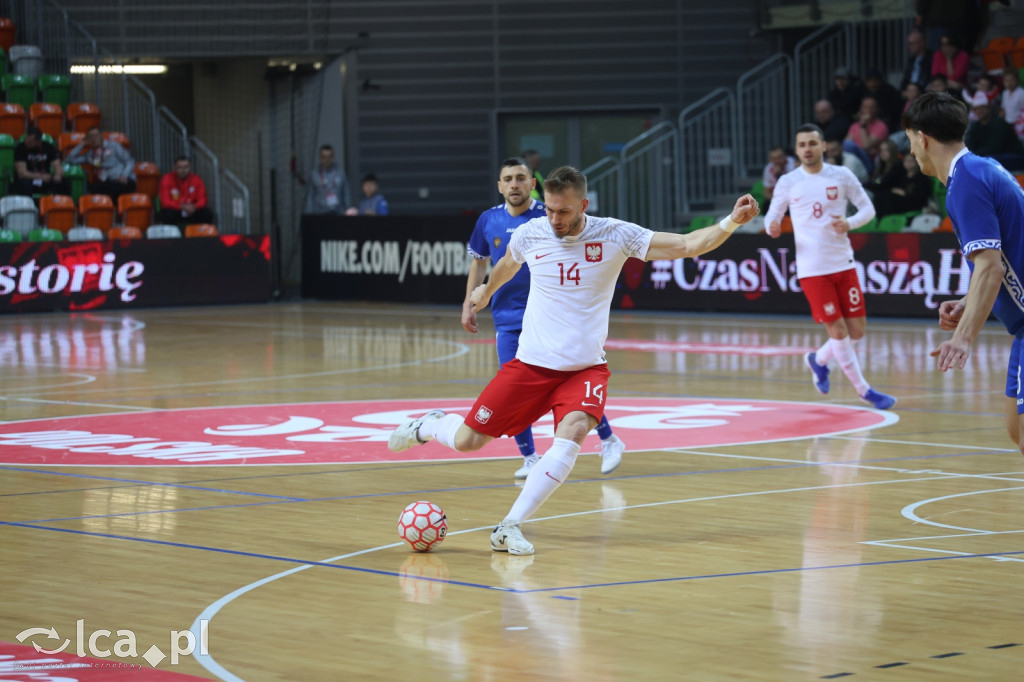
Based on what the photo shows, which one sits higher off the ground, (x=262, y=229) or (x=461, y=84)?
(x=461, y=84)

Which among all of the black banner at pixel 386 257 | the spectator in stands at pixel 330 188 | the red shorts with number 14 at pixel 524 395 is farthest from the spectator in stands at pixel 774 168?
the red shorts with number 14 at pixel 524 395

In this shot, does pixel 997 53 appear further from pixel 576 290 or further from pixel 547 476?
pixel 547 476

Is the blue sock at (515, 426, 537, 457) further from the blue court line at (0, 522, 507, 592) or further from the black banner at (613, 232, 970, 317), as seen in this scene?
the black banner at (613, 232, 970, 317)

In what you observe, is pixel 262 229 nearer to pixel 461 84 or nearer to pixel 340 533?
pixel 461 84

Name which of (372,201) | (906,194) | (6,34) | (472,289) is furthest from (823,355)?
(6,34)

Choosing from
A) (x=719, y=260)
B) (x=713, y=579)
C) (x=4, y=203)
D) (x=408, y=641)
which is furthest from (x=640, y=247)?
(x=4, y=203)

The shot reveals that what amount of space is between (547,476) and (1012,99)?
54.2 feet

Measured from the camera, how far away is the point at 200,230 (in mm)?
24703

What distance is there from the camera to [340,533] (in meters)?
7.63

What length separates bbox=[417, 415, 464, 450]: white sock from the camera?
25.0ft

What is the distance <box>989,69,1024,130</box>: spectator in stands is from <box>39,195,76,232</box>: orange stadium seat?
48.5 ft

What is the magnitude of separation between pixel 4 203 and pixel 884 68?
49.6 feet

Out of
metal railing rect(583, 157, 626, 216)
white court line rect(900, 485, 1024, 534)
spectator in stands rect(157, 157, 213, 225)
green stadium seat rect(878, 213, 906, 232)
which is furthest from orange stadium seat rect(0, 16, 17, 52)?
white court line rect(900, 485, 1024, 534)

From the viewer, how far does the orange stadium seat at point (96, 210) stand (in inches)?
957
